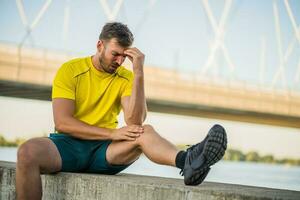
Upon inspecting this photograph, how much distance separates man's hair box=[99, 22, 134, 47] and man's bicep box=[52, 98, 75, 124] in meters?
0.43

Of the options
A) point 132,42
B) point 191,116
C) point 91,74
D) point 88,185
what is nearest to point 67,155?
point 88,185

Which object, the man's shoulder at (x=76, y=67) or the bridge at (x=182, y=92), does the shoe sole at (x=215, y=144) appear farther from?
the bridge at (x=182, y=92)

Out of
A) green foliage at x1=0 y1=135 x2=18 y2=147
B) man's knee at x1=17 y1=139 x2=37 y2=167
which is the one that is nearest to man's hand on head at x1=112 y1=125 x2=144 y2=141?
man's knee at x1=17 y1=139 x2=37 y2=167

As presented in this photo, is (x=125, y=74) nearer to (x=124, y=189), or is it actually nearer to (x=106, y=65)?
(x=106, y=65)

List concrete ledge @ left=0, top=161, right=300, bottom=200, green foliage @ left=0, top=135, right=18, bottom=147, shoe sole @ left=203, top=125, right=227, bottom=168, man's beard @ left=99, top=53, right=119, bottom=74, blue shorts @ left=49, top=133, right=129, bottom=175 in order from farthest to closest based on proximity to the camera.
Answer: green foliage @ left=0, top=135, right=18, bottom=147
man's beard @ left=99, top=53, right=119, bottom=74
blue shorts @ left=49, top=133, right=129, bottom=175
shoe sole @ left=203, top=125, right=227, bottom=168
concrete ledge @ left=0, top=161, right=300, bottom=200

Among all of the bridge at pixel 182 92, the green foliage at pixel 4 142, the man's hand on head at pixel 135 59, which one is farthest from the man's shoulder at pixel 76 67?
the green foliage at pixel 4 142

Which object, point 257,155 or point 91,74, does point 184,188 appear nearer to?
point 91,74

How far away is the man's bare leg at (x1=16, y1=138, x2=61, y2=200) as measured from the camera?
3.52 m

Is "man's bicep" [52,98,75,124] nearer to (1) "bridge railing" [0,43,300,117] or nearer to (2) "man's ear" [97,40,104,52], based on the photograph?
(2) "man's ear" [97,40,104,52]

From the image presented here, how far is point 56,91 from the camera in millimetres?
3928

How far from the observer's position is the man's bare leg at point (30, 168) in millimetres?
3518

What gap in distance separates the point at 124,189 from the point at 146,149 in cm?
27

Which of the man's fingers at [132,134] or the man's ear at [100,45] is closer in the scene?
the man's fingers at [132,134]

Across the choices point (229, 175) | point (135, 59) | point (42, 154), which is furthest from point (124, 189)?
point (229, 175)
